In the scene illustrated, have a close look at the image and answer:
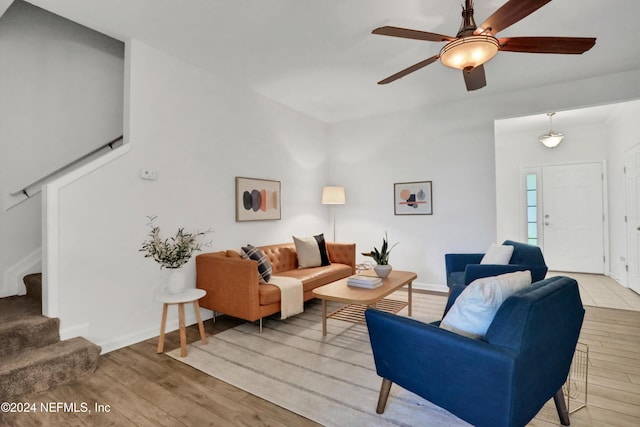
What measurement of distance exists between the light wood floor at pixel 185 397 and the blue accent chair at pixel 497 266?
79cm

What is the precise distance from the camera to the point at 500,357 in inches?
50.6

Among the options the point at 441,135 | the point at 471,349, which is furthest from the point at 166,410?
the point at 441,135

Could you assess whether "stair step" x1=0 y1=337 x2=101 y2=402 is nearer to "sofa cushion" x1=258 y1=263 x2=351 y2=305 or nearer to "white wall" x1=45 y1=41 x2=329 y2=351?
"white wall" x1=45 y1=41 x2=329 y2=351

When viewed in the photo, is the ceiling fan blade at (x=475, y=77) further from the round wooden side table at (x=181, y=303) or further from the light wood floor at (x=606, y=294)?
the light wood floor at (x=606, y=294)

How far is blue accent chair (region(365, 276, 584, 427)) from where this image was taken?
1.29 m

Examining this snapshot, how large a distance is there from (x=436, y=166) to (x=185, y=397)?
4301 mm

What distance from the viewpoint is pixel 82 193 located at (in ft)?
8.78

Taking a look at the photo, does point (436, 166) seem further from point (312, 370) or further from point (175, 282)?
point (175, 282)

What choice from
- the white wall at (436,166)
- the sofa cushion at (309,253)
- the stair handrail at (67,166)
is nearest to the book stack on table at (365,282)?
the sofa cushion at (309,253)

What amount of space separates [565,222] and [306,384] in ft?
20.0

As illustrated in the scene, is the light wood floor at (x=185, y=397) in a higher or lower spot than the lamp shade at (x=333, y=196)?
lower

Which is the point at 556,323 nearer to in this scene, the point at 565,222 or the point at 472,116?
the point at 472,116

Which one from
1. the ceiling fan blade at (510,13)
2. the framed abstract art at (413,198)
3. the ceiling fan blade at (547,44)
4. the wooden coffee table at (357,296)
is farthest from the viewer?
the framed abstract art at (413,198)

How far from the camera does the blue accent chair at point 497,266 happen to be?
3.11m
